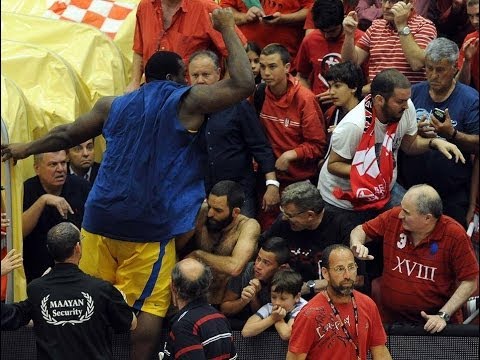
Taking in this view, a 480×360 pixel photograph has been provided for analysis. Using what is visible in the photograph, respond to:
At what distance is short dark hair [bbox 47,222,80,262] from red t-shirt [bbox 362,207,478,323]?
71.5 inches

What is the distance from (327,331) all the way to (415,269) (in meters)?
0.93

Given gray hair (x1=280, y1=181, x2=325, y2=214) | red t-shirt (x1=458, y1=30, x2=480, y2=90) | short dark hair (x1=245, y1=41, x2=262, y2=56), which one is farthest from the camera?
short dark hair (x1=245, y1=41, x2=262, y2=56)

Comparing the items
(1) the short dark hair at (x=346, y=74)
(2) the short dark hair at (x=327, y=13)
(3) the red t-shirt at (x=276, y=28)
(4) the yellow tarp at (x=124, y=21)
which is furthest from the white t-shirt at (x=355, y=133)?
(4) the yellow tarp at (x=124, y=21)

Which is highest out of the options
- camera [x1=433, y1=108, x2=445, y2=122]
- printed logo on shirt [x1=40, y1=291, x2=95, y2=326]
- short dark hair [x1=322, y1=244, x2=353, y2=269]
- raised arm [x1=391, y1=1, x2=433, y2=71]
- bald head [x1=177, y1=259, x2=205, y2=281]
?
raised arm [x1=391, y1=1, x2=433, y2=71]

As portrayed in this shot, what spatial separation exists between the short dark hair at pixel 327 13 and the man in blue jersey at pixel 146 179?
6.25 ft

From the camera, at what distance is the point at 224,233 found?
7152 mm

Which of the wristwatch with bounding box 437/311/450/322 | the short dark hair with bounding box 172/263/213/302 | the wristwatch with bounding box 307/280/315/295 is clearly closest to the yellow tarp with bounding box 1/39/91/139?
the short dark hair with bounding box 172/263/213/302

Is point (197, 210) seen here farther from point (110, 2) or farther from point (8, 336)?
point (110, 2)

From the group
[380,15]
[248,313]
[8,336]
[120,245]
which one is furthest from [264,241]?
[380,15]

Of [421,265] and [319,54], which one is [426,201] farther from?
[319,54]

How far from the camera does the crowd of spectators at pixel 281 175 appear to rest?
644 cm

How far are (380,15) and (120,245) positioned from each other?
120 inches

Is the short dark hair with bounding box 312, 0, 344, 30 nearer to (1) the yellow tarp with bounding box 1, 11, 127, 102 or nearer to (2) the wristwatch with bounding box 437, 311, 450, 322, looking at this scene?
(1) the yellow tarp with bounding box 1, 11, 127, 102

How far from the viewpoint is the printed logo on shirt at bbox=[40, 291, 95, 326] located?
6.30m
